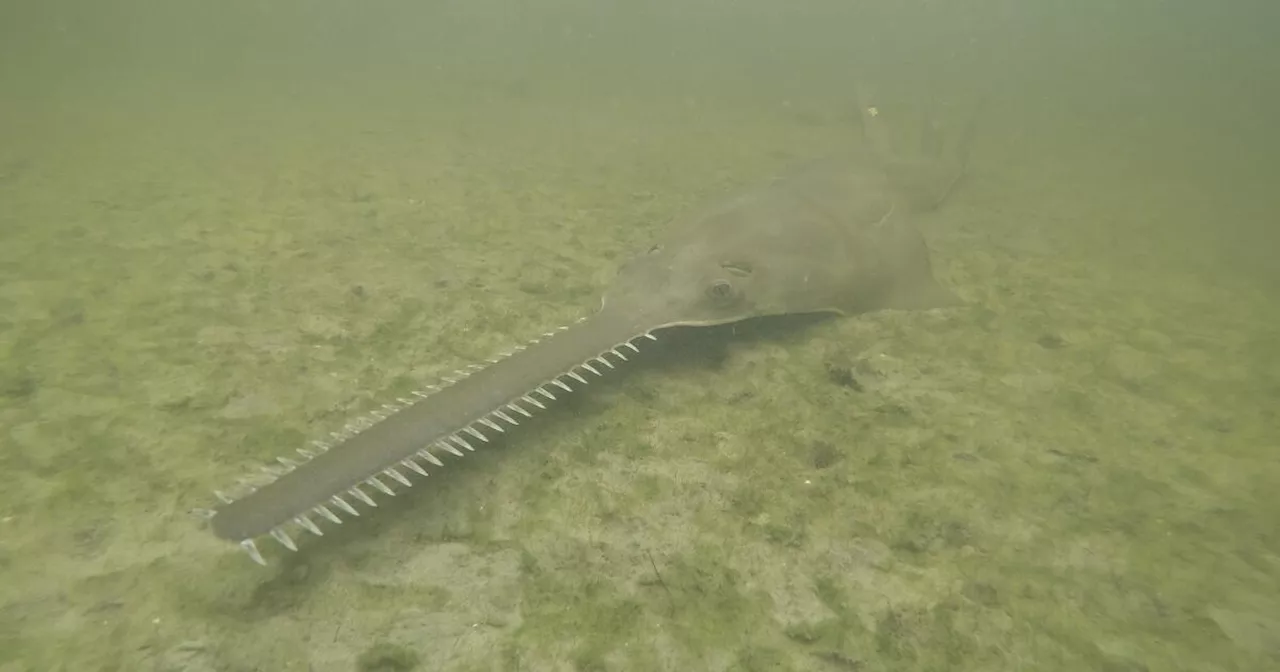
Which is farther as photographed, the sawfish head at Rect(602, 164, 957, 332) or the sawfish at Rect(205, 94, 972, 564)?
the sawfish head at Rect(602, 164, 957, 332)

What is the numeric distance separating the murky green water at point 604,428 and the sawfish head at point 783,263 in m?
0.22

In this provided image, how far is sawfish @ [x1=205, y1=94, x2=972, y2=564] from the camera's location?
2.04m

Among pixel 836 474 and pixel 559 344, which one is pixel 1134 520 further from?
pixel 559 344

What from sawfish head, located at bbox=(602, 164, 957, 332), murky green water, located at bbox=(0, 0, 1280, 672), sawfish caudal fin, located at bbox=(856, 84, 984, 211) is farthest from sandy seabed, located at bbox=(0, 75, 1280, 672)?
sawfish caudal fin, located at bbox=(856, 84, 984, 211)

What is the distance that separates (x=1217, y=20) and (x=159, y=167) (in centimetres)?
3965

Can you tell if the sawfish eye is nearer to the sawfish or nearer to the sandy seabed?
the sawfish

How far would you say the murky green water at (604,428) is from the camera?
209 cm

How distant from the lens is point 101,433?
104 inches

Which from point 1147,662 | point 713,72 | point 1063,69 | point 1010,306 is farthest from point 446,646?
point 1063,69

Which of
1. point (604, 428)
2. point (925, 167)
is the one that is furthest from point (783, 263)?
point (925, 167)

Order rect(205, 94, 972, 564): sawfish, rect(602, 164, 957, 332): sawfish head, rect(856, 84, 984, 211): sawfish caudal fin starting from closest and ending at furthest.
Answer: rect(205, 94, 972, 564): sawfish, rect(602, 164, 957, 332): sawfish head, rect(856, 84, 984, 211): sawfish caudal fin

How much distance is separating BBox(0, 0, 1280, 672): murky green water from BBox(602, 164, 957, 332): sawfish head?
0.22m

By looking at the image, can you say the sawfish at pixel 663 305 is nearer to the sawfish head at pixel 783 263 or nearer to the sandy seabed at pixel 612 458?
the sawfish head at pixel 783 263

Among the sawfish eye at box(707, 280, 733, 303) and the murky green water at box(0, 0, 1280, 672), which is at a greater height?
the sawfish eye at box(707, 280, 733, 303)
